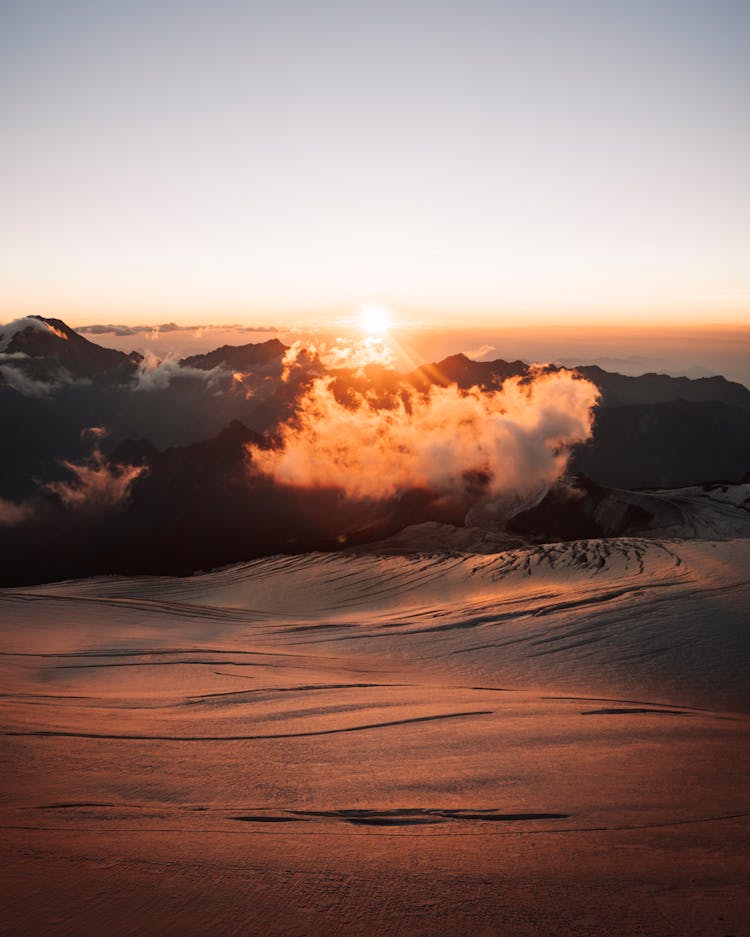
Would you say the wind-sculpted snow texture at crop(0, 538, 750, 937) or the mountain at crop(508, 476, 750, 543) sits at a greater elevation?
the wind-sculpted snow texture at crop(0, 538, 750, 937)

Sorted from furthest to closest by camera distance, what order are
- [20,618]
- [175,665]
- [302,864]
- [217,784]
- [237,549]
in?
[237,549] → [20,618] → [175,665] → [217,784] → [302,864]

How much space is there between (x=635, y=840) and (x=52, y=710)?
31.9 ft

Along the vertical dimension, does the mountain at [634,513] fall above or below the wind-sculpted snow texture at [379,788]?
below

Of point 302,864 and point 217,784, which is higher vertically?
point 302,864

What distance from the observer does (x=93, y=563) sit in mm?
197250

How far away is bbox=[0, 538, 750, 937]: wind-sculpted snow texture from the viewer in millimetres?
4789

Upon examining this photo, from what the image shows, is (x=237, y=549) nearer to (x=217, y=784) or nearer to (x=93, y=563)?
(x=93, y=563)

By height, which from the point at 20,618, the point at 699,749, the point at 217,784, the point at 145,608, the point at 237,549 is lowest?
the point at 237,549

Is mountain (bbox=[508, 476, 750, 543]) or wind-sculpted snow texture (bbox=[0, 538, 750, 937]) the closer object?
Result: wind-sculpted snow texture (bbox=[0, 538, 750, 937])

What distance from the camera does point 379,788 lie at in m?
7.72

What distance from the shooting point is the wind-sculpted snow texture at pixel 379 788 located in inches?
189

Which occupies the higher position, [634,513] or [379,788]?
[379,788]

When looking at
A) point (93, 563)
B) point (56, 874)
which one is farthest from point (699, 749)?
point (93, 563)

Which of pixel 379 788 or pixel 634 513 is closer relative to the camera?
pixel 379 788
